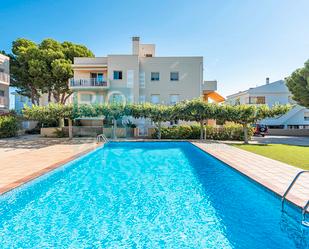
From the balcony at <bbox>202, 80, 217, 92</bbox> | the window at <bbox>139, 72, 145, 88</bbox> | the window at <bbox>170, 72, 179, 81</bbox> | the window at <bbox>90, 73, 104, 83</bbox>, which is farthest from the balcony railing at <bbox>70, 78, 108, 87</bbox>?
the balcony at <bbox>202, 80, 217, 92</bbox>

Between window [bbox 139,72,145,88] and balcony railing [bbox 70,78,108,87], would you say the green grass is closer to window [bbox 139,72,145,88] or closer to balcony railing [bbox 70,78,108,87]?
window [bbox 139,72,145,88]

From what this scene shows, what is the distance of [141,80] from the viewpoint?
28609 millimetres

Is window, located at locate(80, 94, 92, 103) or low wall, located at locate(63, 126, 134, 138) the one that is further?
window, located at locate(80, 94, 92, 103)

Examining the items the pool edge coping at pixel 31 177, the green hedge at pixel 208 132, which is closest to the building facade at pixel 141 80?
the green hedge at pixel 208 132

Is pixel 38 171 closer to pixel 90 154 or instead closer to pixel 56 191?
pixel 56 191

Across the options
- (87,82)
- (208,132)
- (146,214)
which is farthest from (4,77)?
(146,214)

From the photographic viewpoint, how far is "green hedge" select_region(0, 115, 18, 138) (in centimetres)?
2234

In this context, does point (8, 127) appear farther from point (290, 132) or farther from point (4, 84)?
point (290, 132)

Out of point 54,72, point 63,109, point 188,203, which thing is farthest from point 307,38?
point 54,72

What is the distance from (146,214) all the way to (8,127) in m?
22.5

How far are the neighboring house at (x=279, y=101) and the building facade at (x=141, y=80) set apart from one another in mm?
15655

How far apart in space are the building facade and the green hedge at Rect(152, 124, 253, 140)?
647cm

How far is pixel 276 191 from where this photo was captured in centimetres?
616

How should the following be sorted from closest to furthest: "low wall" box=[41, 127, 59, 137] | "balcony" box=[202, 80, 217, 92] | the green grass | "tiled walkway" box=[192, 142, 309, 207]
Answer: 1. "tiled walkway" box=[192, 142, 309, 207]
2. the green grass
3. "low wall" box=[41, 127, 59, 137]
4. "balcony" box=[202, 80, 217, 92]
